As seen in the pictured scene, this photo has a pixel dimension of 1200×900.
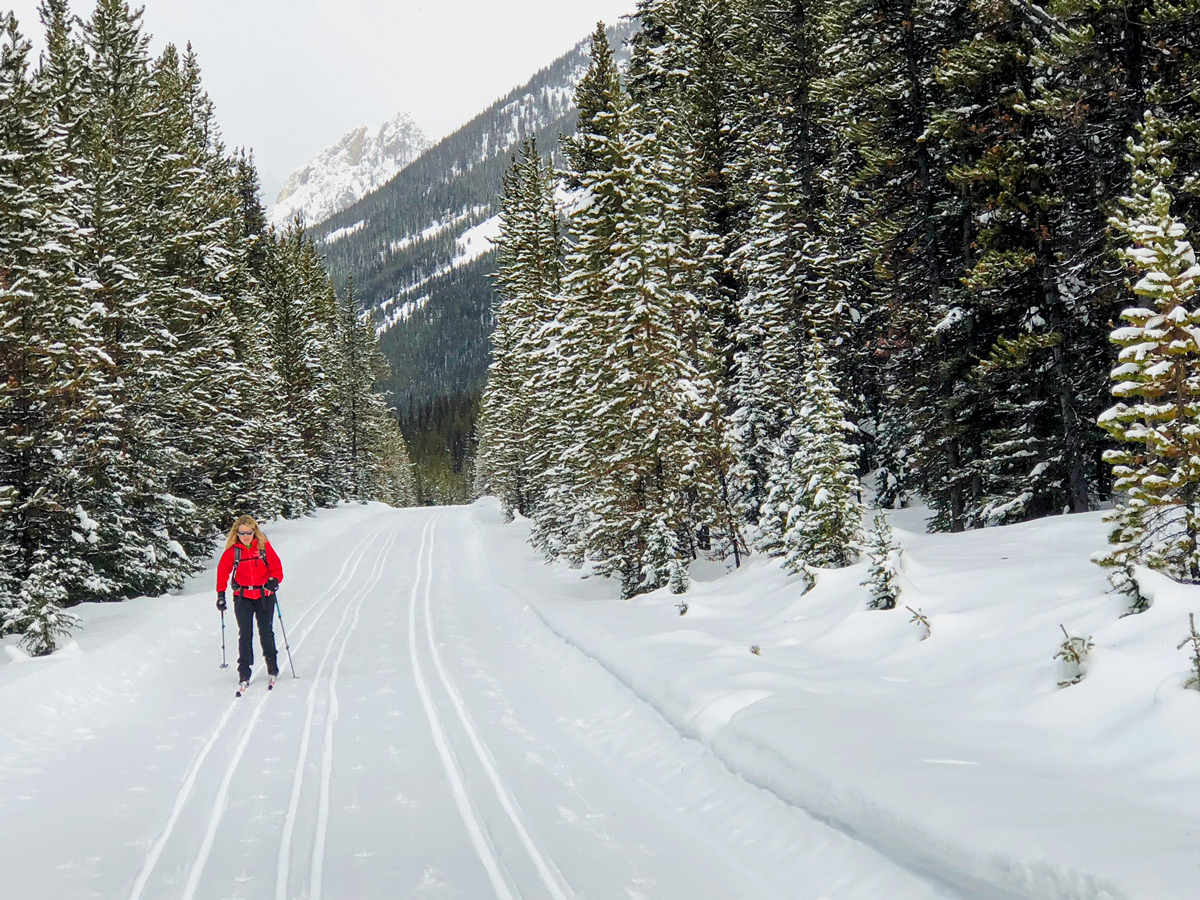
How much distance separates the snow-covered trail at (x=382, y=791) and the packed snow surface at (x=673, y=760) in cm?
3

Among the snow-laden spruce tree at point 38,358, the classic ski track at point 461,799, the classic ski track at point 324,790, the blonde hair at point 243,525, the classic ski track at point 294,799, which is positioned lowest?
the classic ski track at point 461,799

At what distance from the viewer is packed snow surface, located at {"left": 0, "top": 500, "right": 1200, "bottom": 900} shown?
181 inches

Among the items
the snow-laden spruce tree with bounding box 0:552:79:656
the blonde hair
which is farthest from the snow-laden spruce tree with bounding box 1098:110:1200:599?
the snow-laden spruce tree with bounding box 0:552:79:656

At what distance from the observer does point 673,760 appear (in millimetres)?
6973

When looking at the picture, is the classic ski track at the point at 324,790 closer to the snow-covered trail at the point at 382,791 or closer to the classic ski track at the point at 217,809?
the snow-covered trail at the point at 382,791

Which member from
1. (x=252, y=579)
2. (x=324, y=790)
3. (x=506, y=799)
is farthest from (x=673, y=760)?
(x=252, y=579)

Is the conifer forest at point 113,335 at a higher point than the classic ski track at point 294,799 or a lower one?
higher

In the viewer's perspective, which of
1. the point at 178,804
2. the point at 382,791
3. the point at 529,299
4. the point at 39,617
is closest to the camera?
the point at 178,804

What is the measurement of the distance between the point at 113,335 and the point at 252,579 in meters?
13.1

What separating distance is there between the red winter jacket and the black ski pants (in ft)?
0.35

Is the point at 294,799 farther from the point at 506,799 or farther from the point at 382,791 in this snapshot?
the point at 506,799

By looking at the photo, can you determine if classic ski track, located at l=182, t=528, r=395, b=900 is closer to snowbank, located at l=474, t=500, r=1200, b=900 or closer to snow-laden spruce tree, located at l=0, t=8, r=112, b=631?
snowbank, located at l=474, t=500, r=1200, b=900

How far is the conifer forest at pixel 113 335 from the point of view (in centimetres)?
1496

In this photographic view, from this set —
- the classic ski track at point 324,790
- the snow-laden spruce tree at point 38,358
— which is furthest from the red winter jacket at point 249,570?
the snow-laden spruce tree at point 38,358
